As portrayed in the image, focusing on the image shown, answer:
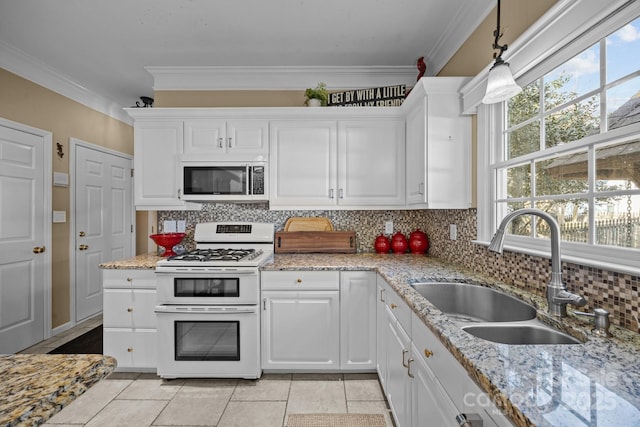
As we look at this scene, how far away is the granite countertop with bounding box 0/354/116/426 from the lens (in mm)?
533

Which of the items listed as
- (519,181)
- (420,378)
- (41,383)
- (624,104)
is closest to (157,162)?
(41,383)

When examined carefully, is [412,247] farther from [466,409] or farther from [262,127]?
[466,409]

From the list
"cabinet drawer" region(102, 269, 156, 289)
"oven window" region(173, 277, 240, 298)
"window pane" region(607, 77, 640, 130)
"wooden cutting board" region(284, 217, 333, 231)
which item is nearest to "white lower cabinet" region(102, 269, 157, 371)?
"cabinet drawer" region(102, 269, 156, 289)

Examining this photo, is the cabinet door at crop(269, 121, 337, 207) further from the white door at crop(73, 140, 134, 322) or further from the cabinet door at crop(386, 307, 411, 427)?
the white door at crop(73, 140, 134, 322)

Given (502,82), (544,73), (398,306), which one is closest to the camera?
(502,82)

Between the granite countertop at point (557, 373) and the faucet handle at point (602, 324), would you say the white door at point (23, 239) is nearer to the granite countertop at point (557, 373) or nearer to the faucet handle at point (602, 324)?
the granite countertop at point (557, 373)

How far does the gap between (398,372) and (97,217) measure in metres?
3.69

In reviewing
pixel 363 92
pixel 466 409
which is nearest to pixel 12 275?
pixel 363 92

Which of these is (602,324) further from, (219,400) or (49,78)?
(49,78)

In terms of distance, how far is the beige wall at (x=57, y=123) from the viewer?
2.76m

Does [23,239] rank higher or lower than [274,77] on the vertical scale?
lower

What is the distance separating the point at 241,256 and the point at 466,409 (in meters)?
1.84

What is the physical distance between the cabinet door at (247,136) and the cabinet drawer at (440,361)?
1.88 m

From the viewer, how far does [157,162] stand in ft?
8.77
